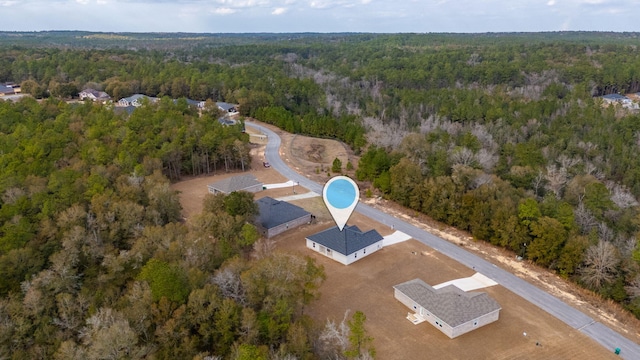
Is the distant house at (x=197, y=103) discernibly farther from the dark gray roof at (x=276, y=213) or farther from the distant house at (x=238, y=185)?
the dark gray roof at (x=276, y=213)

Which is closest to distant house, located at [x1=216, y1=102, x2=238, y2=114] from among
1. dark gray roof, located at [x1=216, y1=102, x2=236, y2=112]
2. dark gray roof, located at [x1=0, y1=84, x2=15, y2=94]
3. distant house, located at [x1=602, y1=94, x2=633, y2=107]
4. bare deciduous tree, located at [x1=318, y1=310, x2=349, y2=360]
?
dark gray roof, located at [x1=216, y1=102, x2=236, y2=112]

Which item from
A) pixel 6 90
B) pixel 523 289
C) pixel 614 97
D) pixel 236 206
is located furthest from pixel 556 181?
pixel 6 90

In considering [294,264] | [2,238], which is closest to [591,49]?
[294,264]

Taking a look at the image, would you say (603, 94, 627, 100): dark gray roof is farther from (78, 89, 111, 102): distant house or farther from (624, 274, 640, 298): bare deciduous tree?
(78, 89, 111, 102): distant house

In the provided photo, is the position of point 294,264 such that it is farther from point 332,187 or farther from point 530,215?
point 530,215

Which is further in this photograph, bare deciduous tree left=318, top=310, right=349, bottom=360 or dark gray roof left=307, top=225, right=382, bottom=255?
dark gray roof left=307, top=225, right=382, bottom=255

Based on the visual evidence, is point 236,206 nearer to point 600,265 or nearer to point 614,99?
point 600,265
